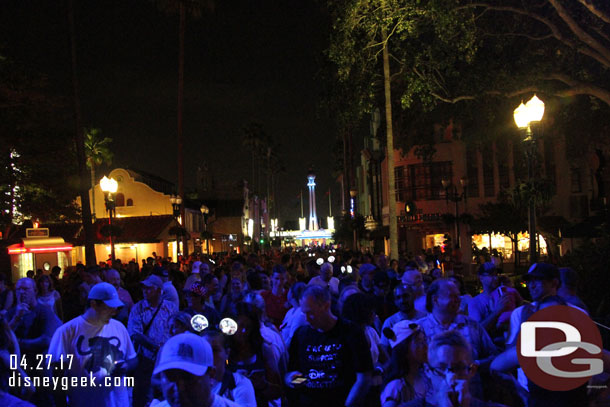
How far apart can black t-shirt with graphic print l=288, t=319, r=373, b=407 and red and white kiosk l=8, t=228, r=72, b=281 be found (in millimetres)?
25508

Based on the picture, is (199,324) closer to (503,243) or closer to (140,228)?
(140,228)

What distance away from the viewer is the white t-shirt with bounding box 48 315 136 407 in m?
4.97

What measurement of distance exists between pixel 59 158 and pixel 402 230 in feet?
87.7

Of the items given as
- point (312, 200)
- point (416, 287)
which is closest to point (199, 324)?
point (416, 287)

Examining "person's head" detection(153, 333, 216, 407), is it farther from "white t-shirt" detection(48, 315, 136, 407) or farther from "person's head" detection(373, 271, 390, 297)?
"person's head" detection(373, 271, 390, 297)

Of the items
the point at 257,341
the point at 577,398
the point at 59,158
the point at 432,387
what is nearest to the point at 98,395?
the point at 257,341

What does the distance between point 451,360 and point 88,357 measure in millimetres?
3336

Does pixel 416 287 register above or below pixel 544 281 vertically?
below

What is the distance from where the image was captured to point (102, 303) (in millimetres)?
5156

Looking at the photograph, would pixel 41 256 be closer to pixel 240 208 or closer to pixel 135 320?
pixel 135 320

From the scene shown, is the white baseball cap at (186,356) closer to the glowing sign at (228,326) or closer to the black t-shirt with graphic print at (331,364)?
the glowing sign at (228,326)

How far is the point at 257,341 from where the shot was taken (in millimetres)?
4566

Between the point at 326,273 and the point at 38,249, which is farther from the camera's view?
the point at 38,249

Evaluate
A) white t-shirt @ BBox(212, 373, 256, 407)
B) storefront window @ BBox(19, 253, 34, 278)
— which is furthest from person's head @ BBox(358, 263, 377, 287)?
storefront window @ BBox(19, 253, 34, 278)
